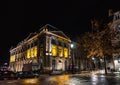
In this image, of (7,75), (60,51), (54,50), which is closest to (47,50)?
(54,50)

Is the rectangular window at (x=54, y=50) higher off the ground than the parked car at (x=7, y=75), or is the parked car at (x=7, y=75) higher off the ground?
the rectangular window at (x=54, y=50)

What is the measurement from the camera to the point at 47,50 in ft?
186

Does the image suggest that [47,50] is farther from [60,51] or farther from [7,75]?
[7,75]

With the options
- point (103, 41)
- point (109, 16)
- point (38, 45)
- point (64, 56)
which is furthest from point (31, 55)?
point (103, 41)

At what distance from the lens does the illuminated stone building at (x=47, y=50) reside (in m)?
55.7

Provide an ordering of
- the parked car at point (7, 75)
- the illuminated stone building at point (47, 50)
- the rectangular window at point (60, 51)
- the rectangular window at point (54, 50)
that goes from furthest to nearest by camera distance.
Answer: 1. the rectangular window at point (60, 51)
2. the rectangular window at point (54, 50)
3. the illuminated stone building at point (47, 50)
4. the parked car at point (7, 75)

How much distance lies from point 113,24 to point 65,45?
22.8 m

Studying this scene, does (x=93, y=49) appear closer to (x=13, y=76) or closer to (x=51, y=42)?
(x=13, y=76)

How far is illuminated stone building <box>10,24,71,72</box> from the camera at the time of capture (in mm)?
55694

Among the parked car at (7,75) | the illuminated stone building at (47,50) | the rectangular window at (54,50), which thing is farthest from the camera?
the rectangular window at (54,50)

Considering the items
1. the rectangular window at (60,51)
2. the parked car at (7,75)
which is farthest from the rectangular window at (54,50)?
the parked car at (7,75)

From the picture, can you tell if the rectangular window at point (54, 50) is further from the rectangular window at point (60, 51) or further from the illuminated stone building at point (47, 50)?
the rectangular window at point (60, 51)

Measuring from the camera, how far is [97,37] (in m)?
36.8

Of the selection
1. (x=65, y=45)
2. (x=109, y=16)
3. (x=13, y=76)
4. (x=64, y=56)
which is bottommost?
(x=13, y=76)
